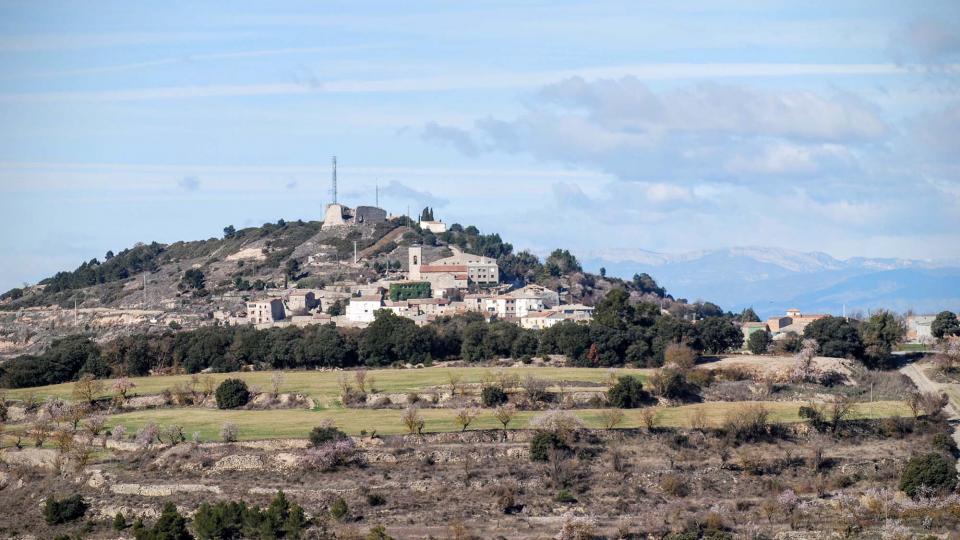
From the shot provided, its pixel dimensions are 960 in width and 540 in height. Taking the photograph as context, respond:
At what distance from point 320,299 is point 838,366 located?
5344cm

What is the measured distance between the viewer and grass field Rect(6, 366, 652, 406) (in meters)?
73.6

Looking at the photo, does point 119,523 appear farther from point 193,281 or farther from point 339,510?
point 193,281

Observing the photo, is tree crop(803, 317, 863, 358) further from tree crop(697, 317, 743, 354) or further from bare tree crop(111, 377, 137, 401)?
bare tree crop(111, 377, 137, 401)

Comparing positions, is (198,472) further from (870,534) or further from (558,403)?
(870,534)

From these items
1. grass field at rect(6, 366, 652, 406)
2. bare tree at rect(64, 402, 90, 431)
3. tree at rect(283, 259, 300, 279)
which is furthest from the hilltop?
bare tree at rect(64, 402, 90, 431)

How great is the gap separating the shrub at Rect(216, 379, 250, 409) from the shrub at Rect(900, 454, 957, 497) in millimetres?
33177

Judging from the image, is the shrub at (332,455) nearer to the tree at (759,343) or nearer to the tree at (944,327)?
the tree at (759,343)

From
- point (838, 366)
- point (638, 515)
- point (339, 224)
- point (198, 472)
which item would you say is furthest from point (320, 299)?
point (638, 515)

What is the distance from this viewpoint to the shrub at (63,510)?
53.2 metres

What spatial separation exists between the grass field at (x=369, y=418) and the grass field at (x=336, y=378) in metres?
4.06

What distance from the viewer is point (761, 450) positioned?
60688 millimetres

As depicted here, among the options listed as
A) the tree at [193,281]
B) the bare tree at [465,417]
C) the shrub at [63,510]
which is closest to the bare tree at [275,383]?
the bare tree at [465,417]

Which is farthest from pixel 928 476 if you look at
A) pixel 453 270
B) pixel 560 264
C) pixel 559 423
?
pixel 560 264

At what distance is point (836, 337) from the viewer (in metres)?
84.1
